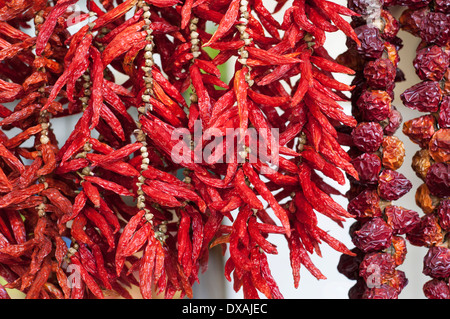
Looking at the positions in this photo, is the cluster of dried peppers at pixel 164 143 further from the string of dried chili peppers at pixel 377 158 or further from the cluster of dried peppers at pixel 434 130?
the cluster of dried peppers at pixel 434 130

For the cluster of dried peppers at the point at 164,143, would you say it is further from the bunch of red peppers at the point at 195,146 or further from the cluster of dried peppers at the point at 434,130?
the cluster of dried peppers at the point at 434,130

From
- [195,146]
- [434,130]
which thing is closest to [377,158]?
[434,130]

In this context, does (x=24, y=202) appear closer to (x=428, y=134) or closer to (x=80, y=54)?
(x=80, y=54)

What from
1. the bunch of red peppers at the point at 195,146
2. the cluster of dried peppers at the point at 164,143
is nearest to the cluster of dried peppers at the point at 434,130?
the bunch of red peppers at the point at 195,146

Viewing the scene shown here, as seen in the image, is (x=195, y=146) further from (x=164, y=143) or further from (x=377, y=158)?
(x=377, y=158)

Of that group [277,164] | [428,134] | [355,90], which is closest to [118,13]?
[277,164]
